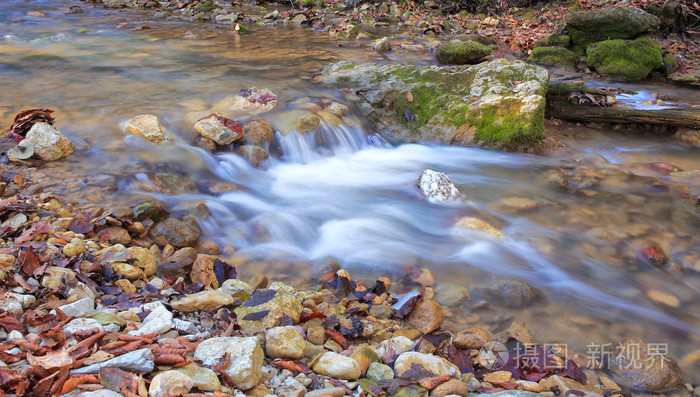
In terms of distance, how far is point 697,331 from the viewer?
3.62 m

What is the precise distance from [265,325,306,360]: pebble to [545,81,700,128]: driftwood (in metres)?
6.73

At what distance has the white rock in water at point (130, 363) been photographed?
2023 millimetres

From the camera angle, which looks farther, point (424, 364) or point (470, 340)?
point (470, 340)

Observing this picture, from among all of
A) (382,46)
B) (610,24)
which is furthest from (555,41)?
(382,46)

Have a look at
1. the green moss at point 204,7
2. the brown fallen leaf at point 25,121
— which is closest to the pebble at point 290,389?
the brown fallen leaf at point 25,121

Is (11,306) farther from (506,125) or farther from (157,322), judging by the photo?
(506,125)

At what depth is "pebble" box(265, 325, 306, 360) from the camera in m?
2.65

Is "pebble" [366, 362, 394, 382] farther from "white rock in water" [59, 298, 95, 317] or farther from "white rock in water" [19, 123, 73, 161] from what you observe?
"white rock in water" [19, 123, 73, 161]

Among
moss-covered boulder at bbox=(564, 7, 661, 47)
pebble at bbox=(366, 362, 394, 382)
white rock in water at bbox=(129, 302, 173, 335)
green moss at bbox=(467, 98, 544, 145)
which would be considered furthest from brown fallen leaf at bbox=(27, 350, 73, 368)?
moss-covered boulder at bbox=(564, 7, 661, 47)

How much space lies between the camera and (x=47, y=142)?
16.5 feet

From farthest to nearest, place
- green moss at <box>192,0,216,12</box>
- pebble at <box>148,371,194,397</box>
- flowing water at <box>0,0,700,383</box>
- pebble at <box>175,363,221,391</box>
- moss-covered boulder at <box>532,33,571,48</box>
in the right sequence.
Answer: green moss at <box>192,0,216,12</box>, moss-covered boulder at <box>532,33,571,48</box>, flowing water at <box>0,0,700,383</box>, pebble at <box>175,363,221,391</box>, pebble at <box>148,371,194,397</box>

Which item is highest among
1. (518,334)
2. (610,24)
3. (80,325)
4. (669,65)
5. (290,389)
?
(610,24)

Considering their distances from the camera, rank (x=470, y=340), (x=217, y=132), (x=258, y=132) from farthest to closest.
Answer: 1. (x=258, y=132)
2. (x=217, y=132)
3. (x=470, y=340)

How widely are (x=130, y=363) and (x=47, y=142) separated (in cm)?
402
